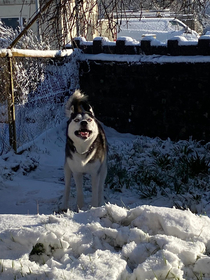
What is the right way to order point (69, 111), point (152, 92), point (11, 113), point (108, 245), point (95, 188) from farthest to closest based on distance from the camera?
point (152, 92), point (11, 113), point (69, 111), point (95, 188), point (108, 245)

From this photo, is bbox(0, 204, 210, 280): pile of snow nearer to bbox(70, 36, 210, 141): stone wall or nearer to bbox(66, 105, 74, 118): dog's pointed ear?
bbox(66, 105, 74, 118): dog's pointed ear

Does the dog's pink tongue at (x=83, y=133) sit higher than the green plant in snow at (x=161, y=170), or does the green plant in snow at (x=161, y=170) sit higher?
the dog's pink tongue at (x=83, y=133)

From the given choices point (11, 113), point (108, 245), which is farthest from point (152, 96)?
point (108, 245)

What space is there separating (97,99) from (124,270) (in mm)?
7117

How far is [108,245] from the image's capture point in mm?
2770

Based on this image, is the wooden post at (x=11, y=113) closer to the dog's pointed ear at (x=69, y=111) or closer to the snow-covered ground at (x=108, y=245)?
the dog's pointed ear at (x=69, y=111)

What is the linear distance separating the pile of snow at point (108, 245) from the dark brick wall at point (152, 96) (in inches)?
207

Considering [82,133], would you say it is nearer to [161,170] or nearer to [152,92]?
[161,170]

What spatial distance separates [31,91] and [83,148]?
351 cm

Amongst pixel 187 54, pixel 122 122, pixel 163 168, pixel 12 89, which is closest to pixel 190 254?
pixel 163 168

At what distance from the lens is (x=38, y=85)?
8.00 m

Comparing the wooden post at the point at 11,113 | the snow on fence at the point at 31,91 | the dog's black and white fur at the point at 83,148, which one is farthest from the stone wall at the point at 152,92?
the dog's black and white fur at the point at 83,148

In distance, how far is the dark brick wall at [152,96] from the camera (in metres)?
8.02

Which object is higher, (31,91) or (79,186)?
(31,91)
